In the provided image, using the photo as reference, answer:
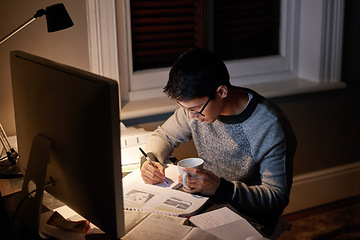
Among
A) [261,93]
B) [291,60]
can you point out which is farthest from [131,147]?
[291,60]

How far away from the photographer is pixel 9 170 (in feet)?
5.74

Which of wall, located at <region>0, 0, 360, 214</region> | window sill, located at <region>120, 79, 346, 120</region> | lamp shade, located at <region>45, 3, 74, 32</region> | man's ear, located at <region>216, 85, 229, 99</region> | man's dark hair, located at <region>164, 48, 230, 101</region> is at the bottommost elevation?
wall, located at <region>0, 0, 360, 214</region>

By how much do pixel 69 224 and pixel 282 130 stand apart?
784 mm

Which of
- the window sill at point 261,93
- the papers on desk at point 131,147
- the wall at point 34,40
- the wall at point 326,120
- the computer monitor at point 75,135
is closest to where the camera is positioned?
the computer monitor at point 75,135

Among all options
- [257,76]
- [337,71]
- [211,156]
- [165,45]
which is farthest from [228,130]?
[337,71]

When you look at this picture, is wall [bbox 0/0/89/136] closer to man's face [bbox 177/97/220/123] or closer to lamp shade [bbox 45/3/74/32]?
lamp shade [bbox 45/3/74/32]

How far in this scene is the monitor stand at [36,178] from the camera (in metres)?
1.23

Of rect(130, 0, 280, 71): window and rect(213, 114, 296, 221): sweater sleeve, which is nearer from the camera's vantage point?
rect(213, 114, 296, 221): sweater sleeve

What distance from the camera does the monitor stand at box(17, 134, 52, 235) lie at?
1231mm

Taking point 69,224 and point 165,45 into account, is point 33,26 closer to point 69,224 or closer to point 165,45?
point 165,45

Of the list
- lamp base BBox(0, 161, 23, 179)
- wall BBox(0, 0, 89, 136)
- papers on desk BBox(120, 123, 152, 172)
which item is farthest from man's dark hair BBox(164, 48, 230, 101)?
wall BBox(0, 0, 89, 136)

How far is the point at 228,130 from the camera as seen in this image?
5.85 feet

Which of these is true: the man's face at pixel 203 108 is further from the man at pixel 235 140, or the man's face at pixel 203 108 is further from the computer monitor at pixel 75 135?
the computer monitor at pixel 75 135

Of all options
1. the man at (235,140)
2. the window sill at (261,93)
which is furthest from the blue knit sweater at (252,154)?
the window sill at (261,93)
